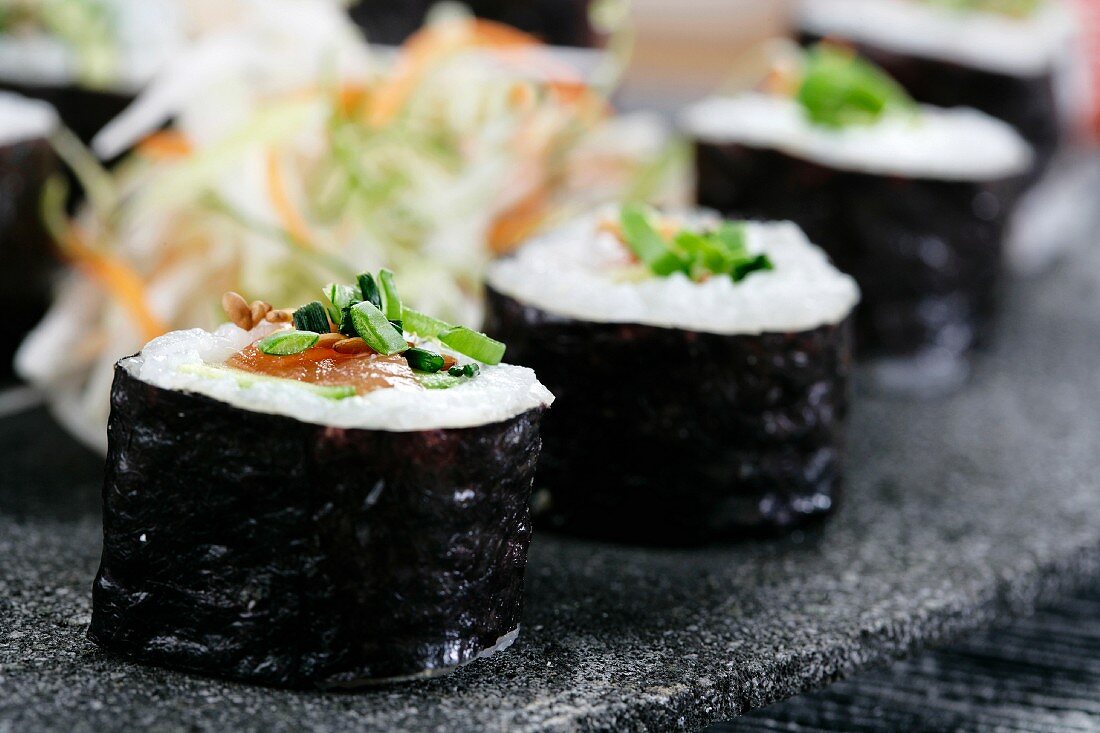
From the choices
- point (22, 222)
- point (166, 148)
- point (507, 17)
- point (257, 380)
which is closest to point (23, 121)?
point (22, 222)

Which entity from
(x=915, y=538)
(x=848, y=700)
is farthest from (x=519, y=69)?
(x=848, y=700)

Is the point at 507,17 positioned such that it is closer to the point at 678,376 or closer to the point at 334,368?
the point at 678,376

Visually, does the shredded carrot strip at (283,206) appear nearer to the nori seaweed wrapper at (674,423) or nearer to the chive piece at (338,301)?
the nori seaweed wrapper at (674,423)

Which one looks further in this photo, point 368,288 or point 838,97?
point 838,97

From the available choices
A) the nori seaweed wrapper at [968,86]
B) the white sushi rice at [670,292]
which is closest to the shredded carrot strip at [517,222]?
the white sushi rice at [670,292]

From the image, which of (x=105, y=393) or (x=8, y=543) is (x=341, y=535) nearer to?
(x=8, y=543)

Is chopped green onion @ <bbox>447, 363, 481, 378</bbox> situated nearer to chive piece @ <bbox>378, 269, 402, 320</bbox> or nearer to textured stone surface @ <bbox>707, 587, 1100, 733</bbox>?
chive piece @ <bbox>378, 269, 402, 320</bbox>
